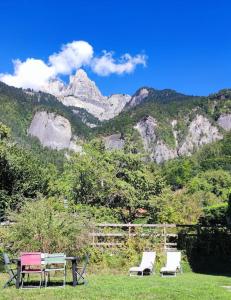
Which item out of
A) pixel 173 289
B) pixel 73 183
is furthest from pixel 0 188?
pixel 173 289

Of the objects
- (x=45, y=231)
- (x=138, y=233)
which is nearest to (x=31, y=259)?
(x=45, y=231)

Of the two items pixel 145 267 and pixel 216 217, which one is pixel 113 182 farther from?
pixel 145 267

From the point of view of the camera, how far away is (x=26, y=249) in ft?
51.2

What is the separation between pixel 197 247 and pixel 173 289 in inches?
393

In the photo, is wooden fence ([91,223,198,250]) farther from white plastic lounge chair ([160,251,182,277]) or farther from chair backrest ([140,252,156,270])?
white plastic lounge chair ([160,251,182,277])

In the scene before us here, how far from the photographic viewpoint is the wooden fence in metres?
19.1

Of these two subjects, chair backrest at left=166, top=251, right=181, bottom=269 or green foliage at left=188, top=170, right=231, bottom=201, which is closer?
chair backrest at left=166, top=251, right=181, bottom=269

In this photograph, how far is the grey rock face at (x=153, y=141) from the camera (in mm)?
186625

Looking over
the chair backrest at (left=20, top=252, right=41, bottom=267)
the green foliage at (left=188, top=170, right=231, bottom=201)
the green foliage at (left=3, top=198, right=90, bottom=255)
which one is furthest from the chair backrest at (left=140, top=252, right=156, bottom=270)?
the green foliage at (left=188, top=170, right=231, bottom=201)

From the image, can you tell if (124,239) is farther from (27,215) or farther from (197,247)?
(27,215)

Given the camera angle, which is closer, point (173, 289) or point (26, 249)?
point (173, 289)

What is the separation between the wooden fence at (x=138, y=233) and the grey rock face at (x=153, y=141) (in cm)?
16252

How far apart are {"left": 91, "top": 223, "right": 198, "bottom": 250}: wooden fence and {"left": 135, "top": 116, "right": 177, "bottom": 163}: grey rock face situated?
163 m

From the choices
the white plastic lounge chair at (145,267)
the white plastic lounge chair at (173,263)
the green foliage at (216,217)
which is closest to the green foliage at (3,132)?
the green foliage at (216,217)
